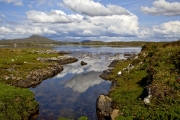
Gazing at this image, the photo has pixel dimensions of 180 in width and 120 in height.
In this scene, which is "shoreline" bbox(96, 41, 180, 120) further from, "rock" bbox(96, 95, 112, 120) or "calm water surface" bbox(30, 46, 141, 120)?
"calm water surface" bbox(30, 46, 141, 120)

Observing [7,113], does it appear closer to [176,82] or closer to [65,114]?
[65,114]

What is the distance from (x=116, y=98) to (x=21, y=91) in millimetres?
13310

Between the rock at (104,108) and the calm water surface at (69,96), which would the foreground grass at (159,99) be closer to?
the rock at (104,108)

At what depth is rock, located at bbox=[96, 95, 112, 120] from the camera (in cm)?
2483

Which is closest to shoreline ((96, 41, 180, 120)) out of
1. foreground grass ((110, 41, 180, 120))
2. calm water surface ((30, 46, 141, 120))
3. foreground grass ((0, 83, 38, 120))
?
foreground grass ((110, 41, 180, 120))

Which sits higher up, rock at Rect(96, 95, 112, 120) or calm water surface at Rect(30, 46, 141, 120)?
rock at Rect(96, 95, 112, 120)

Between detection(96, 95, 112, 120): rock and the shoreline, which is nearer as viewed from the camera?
the shoreline

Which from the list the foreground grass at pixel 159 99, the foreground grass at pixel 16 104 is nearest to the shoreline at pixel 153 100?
the foreground grass at pixel 159 99

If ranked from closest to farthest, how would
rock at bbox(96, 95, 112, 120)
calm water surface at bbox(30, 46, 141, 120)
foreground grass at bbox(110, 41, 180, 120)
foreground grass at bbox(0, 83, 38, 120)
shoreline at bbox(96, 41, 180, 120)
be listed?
foreground grass at bbox(110, 41, 180, 120)
shoreline at bbox(96, 41, 180, 120)
foreground grass at bbox(0, 83, 38, 120)
rock at bbox(96, 95, 112, 120)
calm water surface at bbox(30, 46, 141, 120)

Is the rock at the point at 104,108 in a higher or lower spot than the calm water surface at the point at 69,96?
higher

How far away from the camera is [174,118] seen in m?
16.8

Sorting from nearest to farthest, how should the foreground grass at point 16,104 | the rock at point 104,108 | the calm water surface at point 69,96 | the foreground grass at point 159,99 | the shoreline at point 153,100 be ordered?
1. the foreground grass at point 159,99
2. the shoreline at point 153,100
3. the foreground grass at point 16,104
4. the rock at point 104,108
5. the calm water surface at point 69,96

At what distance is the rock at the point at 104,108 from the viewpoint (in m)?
24.8

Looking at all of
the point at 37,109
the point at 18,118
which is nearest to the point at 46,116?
the point at 37,109
